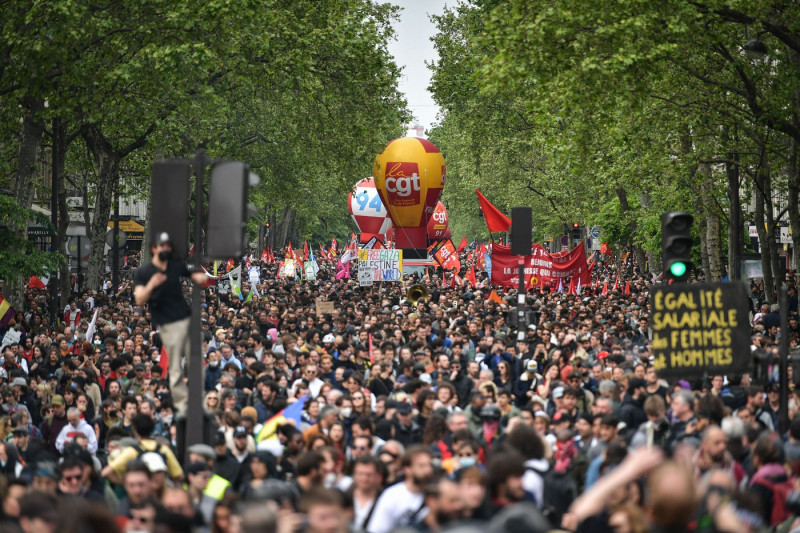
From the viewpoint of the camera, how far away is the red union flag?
54.0m

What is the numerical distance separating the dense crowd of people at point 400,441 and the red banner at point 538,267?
7.05 meters

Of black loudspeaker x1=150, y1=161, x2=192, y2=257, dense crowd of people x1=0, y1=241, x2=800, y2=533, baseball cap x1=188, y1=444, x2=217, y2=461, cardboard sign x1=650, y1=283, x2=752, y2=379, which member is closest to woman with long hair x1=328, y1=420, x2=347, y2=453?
dense crowd of people x1=0, y1=241, x2=800, y2=533

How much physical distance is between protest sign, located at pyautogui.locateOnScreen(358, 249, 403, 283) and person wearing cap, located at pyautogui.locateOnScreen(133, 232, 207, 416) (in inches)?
997

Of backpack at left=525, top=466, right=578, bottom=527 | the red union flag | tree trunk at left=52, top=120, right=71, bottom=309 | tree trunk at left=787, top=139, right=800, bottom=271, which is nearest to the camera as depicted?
backpack at left=525, top=466, right=578, bottom=527

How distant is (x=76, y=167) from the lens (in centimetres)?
4591

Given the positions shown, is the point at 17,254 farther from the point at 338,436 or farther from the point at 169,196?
the point at 169,196

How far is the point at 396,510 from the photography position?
26.0ft

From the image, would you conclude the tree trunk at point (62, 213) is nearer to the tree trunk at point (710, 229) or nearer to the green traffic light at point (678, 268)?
the tree trunk at point (710, 229)

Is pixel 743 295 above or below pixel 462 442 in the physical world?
above

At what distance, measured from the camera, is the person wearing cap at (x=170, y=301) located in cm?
945

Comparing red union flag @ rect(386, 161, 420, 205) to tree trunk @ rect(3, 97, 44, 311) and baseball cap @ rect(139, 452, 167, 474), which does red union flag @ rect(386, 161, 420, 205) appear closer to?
tree trunk @ rect(3, 97, 44, 311)

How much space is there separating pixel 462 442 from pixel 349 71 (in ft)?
83.0

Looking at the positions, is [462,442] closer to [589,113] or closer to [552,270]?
[589,113]

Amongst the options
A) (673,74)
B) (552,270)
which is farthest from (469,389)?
(552,270)
